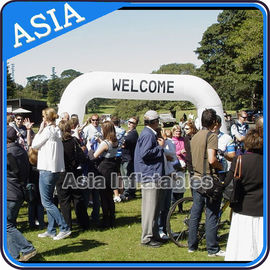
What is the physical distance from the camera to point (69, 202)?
18.0 feet

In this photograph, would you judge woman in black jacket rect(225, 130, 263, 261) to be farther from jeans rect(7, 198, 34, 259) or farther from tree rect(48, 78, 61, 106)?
tree rect(48, 78, 61, 106)

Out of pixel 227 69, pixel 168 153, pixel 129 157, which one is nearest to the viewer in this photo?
pixel 168 153

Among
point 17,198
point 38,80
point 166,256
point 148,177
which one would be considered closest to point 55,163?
point 17,198

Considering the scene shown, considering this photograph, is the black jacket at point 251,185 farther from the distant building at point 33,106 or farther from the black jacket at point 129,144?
the distant building at point 33,106

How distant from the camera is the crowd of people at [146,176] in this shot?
3787 millimetres

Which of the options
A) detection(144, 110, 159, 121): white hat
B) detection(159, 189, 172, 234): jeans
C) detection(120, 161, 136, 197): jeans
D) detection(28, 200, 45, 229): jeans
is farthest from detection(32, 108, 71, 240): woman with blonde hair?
detection(120, 161, 136, 197): jeans

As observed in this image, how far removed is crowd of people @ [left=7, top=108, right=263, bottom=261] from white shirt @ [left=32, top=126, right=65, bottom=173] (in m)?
0.01

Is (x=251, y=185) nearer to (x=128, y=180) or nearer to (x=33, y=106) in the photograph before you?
(x=128, y=180)

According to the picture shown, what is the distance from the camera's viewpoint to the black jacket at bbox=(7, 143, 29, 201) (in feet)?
13.3

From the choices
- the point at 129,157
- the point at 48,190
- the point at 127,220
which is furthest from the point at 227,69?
the point at 48,190

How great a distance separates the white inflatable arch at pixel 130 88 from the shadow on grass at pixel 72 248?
179 inches

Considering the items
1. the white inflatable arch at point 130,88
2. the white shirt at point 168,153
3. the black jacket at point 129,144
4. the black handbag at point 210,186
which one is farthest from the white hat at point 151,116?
the white inflatable arch at point 130,88

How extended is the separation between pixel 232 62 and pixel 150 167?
34.4 metres

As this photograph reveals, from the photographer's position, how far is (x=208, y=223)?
4520 millimetres
